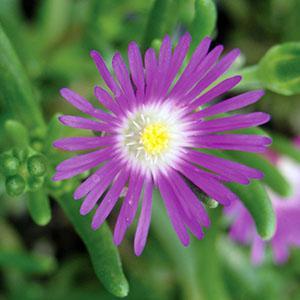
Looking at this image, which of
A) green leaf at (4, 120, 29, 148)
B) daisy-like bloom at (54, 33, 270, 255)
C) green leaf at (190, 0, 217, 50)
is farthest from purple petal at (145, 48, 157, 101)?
green leaf at (4, 120, 29, 148)

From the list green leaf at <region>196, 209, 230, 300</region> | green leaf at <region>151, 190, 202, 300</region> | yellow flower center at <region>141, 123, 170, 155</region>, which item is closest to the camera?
yellow flower center at <region>141, 123, 170, 155</region>

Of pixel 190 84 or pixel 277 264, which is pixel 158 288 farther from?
pixel 190 84

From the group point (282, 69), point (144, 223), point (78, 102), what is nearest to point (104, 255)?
point (144, 223)

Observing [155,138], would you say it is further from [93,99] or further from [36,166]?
[93,99]

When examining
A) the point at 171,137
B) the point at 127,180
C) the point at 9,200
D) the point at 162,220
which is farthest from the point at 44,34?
the point at 127,180

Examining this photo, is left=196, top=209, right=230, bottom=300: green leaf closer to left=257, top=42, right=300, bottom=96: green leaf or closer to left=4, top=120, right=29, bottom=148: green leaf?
left=257, top=42, right=300, bottom=96: green leaf
